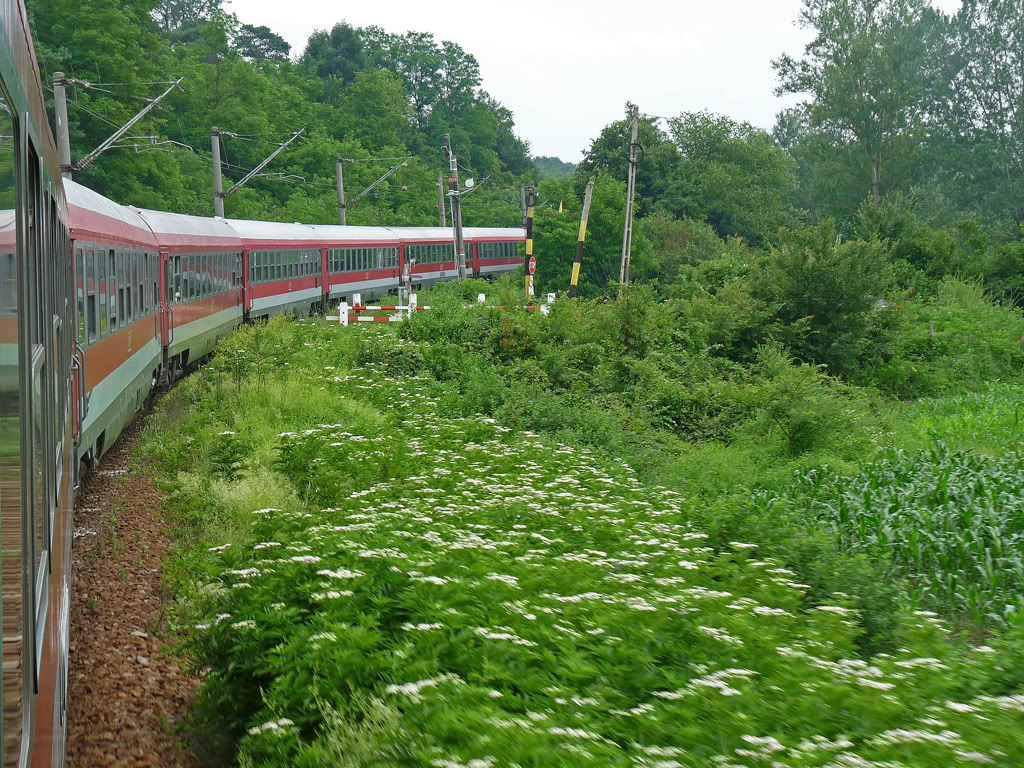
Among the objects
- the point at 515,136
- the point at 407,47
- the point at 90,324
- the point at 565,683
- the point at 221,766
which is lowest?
the point at 221,766

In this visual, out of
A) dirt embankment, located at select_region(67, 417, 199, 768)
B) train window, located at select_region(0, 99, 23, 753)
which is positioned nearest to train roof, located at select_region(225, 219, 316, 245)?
dirt embankment, located at select_region(67, 417, 199, 768)

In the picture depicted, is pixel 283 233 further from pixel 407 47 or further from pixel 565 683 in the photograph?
pixel 407 47

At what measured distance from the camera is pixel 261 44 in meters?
96.8

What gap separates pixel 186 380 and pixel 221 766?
15.1 meters

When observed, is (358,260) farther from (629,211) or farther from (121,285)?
(121,285)

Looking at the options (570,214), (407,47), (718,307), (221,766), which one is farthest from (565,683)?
(407,47)

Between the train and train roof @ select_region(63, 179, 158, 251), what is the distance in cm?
4

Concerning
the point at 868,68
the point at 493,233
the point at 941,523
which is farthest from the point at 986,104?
the point at 941,523

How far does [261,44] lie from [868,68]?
5548 centimetres

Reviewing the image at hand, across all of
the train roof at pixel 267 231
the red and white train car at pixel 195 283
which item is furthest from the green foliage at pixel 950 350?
the train roof at pixel 267 231

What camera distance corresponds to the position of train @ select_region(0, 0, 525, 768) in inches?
99.3

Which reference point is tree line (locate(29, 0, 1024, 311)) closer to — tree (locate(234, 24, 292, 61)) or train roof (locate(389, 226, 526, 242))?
train roof (locate(389, 226, 526, 242))

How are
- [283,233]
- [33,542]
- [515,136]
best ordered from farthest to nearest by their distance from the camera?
[515,136] < [283,233] < [33,542]

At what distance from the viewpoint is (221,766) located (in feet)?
19.6
